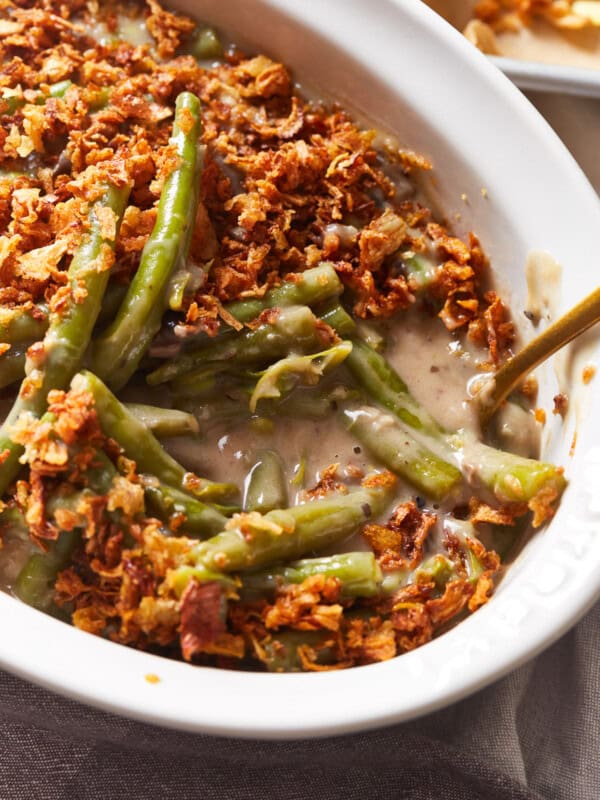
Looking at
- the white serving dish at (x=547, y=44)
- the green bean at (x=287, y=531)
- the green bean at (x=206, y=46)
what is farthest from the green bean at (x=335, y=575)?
the white serving dish at (x=547, y=44)

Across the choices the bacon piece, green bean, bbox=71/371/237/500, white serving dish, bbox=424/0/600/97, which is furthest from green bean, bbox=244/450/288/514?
white serving dish, bbox=424/0/600/97

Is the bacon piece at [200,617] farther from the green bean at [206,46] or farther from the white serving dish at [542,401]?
the green bean at [206,46]

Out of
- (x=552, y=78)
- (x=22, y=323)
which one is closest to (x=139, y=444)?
(x=22, y=323)

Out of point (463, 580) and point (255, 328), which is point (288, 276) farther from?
point (463, 580)

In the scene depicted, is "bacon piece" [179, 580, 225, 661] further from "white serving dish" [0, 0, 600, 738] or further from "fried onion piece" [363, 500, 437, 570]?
"fried onion piece" [363, 500, 437, 570]

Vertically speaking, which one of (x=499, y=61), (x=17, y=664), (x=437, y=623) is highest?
(x=499, y=61)

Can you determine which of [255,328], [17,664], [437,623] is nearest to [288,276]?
[255,328]

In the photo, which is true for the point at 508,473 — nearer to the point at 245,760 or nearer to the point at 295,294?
the point at 295,294
